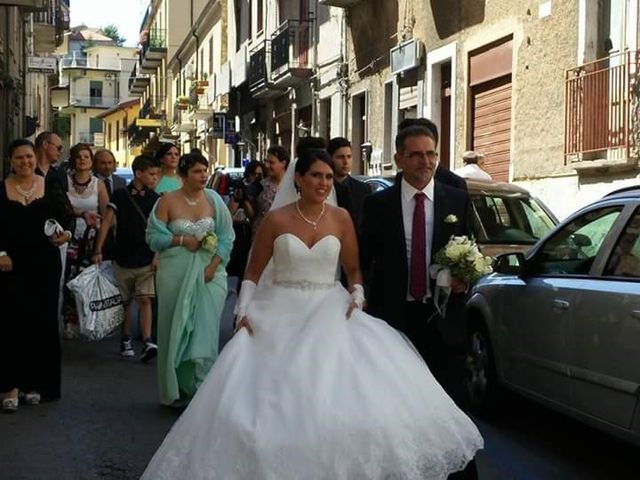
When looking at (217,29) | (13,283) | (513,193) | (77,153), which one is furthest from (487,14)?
(217,29)

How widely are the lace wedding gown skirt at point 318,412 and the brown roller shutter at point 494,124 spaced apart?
12066mm

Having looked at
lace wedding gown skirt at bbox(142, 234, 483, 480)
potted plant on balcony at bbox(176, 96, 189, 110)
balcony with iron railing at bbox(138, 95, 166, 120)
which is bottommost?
lace wedding gown skirt at bbox(142, 234, 483, 480)

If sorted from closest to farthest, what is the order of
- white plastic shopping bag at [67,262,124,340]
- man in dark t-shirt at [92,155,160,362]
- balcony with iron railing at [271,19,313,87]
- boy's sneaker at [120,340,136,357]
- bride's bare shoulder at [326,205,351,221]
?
bride's bare shoulder at [326,205,351,221] → white plastic shopping bag at [67,262,124,340] → man in dark t-shirt at [92,155,160,362] → boy's sneaker at [120,340,136,357] → balcony with iron railing at [271,19,313,87]

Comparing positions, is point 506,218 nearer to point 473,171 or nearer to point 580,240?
point 473,171

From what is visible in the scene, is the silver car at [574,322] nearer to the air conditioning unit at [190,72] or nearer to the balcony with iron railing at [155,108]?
the air conditioning unit at [190,72]

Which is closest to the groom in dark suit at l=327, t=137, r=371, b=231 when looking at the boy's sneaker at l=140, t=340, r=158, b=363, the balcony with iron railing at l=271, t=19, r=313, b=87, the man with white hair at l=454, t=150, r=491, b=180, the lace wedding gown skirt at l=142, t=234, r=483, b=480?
the lace wedding gown skirt at l=142, t=234, r=483, b=480

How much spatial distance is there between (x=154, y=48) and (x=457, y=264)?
59765 millimetres

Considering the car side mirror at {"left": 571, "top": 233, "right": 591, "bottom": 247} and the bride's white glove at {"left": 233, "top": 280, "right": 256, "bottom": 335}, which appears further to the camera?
the car side mirror at {"left": 571, "top": 233, "right": 591, "bottom": 247}

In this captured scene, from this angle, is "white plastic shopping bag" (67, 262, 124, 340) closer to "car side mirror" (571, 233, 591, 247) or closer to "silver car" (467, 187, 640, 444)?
"silver car" (467, 187, 640, 444)

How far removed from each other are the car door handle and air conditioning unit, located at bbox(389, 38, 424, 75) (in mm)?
14153

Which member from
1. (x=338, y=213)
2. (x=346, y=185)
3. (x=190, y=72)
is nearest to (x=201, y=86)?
(x=190, y=72)

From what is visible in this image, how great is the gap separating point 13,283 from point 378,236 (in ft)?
10.5

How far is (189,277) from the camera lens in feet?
25.1

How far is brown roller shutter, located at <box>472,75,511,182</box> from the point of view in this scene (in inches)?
653
